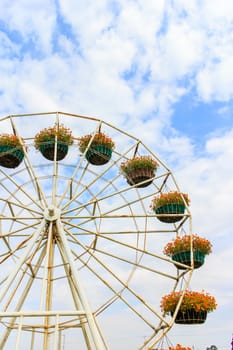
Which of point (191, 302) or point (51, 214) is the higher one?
point (51, 214)

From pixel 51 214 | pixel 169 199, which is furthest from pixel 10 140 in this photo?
pixel 169 199

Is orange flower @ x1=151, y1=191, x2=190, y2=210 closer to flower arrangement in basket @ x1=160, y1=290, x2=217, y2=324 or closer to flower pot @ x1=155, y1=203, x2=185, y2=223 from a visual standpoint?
flower pot @ x1=155, y1=203, x2=185, y2=223

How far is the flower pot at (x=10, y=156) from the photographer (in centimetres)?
1050

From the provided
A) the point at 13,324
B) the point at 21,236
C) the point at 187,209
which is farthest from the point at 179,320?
the point at 21,236

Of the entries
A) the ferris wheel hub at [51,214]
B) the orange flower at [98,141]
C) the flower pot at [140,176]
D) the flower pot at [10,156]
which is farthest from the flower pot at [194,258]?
the flower pot at [10,156]

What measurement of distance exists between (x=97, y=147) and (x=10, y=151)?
91.6 inches

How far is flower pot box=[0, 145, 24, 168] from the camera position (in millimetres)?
10500

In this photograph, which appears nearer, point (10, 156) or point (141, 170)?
point (10, 156)

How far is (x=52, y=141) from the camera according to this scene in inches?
427

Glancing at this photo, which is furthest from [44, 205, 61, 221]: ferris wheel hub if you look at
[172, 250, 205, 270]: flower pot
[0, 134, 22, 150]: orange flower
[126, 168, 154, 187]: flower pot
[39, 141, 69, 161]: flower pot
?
[172, 250, 205, 270]: flower pot

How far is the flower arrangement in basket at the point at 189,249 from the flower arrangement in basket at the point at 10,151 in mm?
4622

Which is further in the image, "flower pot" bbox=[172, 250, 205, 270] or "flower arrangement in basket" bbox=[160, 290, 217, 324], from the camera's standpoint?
"flower pot" bbox=[172, 250, 205, 270]

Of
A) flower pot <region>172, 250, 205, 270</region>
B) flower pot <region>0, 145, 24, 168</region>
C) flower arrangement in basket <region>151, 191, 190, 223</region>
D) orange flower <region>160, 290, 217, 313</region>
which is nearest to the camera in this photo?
orange flower <region>160, 290, 217, 313</region>

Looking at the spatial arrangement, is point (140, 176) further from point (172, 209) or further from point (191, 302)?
point (191, 302)
